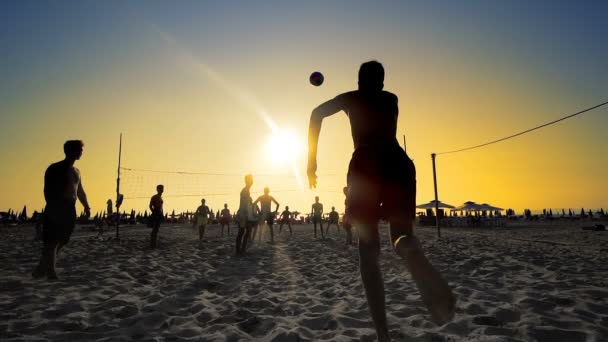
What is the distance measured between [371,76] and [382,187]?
0.69 m

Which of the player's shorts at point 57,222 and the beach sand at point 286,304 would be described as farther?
the player's shorts at point 57,222

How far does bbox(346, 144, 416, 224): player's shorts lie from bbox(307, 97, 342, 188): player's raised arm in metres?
0.35

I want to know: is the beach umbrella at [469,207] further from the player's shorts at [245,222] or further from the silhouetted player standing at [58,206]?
the silhouetted player standing at [58,206]

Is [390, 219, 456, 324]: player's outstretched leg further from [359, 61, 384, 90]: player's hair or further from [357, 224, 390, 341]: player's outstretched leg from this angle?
[359, 61, 384, 90]: player's hair

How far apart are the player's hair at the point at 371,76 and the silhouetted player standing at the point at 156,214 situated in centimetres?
822

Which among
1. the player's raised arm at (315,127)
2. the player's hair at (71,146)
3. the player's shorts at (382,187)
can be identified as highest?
the player's hair at (71,146)

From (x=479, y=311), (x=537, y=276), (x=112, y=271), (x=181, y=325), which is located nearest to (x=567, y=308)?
(x=479, y=311)

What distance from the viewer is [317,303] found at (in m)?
3.38

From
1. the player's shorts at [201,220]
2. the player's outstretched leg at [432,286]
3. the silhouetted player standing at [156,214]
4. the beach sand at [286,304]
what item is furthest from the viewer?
the player's shorts at [201,220]

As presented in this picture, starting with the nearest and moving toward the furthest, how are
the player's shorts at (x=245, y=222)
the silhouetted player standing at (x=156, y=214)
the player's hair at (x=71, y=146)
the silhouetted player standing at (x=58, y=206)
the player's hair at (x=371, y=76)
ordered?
1. the player's hair at (x=371, y=76)
2. the silhouetted player standing at (x=58, y=206)
3. the player's hair at (x=71, y=146)
4. the player's shorts at (x=245, y=222)
5. the silhouetted player standing at (x=156, y=214)

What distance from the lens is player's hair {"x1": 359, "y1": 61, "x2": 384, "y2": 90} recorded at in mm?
1973

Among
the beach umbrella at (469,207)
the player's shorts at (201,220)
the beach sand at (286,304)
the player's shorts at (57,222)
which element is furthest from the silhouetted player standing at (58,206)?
the beach umbrella at (469,207)

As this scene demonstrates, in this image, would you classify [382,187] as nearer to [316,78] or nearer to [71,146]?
[316,78]

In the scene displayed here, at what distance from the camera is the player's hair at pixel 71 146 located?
4.65 m
